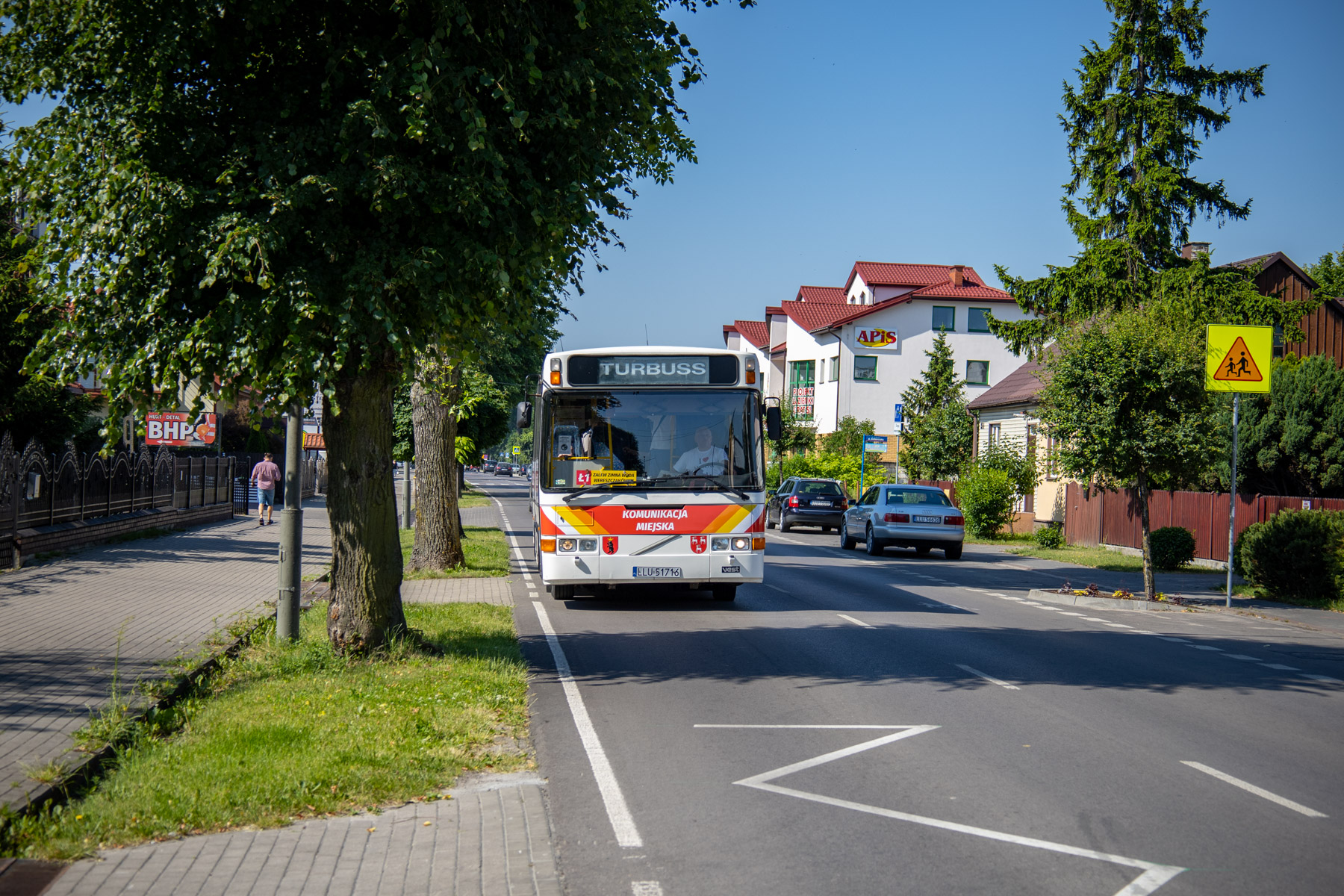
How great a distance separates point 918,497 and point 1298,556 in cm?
980

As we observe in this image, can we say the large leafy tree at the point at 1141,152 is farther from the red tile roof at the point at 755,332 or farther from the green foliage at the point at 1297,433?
the red tile roof at the point at 755,332

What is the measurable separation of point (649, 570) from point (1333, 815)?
28.5 feet

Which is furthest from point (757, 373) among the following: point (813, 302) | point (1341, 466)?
point (813, 302)

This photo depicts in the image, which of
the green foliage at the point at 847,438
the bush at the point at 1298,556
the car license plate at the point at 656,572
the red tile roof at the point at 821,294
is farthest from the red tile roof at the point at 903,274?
the car license plate at the point at 656,572

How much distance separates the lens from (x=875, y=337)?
60.8 metres

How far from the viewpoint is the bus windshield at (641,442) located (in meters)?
13.7

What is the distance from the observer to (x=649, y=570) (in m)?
13.7

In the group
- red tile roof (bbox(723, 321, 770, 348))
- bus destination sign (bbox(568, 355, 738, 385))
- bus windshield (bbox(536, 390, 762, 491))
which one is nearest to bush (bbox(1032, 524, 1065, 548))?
bus windshield (bbox(536, 390, 762, 491))

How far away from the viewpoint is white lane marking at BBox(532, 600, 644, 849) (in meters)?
5.39

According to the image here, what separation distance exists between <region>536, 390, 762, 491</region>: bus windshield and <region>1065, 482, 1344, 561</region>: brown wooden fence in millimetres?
10307

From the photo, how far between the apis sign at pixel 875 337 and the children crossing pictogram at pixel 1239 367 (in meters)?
43.9

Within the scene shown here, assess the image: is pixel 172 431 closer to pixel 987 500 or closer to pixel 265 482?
pixel 265 482

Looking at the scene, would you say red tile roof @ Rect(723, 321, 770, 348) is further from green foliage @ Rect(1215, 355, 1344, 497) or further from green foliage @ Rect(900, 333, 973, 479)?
green foliage @ Rect(1215, 355, 1344, 497)

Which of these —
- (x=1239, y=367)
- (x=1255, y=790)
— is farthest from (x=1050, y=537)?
(x=1255, y=790)
